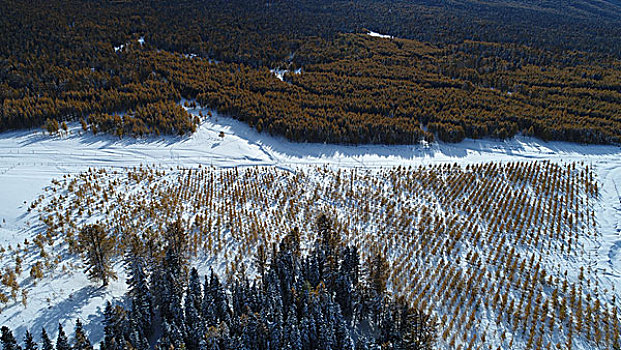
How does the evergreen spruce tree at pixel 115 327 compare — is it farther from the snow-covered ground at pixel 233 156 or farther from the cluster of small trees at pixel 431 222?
the snow-covered ground at pixel 233 156

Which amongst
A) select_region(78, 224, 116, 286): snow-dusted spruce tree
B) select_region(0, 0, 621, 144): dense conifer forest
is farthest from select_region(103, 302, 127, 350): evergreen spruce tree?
select_region(0, 0, 621, 144): dense conifer forest

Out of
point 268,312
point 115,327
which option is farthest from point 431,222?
point 115,327

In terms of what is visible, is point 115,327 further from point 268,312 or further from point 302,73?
point 302,73

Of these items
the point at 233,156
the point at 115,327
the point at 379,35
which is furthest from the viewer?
the point at 379,35

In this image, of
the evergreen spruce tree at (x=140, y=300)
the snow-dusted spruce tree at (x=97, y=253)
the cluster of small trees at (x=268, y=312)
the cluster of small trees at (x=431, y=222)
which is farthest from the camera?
the cluster of small trees at (x=431, y=222)

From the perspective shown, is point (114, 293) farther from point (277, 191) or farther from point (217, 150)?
point (217, 150)

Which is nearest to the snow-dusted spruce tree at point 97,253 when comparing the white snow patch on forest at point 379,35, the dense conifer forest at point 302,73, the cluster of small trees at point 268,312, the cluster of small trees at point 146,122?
the cluster of small trees at point 268,312
